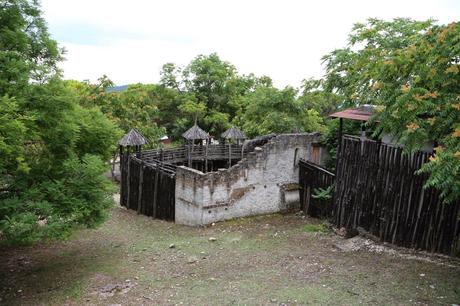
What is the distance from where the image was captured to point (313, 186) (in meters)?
17.1

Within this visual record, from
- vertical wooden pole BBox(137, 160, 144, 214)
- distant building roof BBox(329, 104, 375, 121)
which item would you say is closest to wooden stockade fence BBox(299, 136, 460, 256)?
distant building roof BBox(329, 104, 375, 121)

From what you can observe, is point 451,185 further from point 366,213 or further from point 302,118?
point 302,118

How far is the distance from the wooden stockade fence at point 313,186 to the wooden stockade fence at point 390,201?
1.14 metres

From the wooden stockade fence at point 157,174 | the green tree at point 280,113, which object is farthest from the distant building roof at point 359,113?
the green tree at point 280,113

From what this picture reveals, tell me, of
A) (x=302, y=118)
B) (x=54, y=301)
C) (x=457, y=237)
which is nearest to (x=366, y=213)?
(x=457, y=237)

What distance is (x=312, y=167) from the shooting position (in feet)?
56.5

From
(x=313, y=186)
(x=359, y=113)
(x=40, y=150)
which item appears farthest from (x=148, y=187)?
(x=359, y=113)

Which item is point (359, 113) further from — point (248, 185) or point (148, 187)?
point (148, 187)

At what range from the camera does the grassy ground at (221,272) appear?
9344 mm

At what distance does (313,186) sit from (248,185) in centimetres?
257

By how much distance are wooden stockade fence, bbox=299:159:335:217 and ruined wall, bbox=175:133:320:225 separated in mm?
383

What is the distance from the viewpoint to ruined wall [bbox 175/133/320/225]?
1645 cm

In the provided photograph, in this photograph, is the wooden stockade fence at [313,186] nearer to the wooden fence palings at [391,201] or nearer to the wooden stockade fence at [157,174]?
the wooden fence palings at [391,201]

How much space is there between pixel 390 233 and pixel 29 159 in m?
10.1
